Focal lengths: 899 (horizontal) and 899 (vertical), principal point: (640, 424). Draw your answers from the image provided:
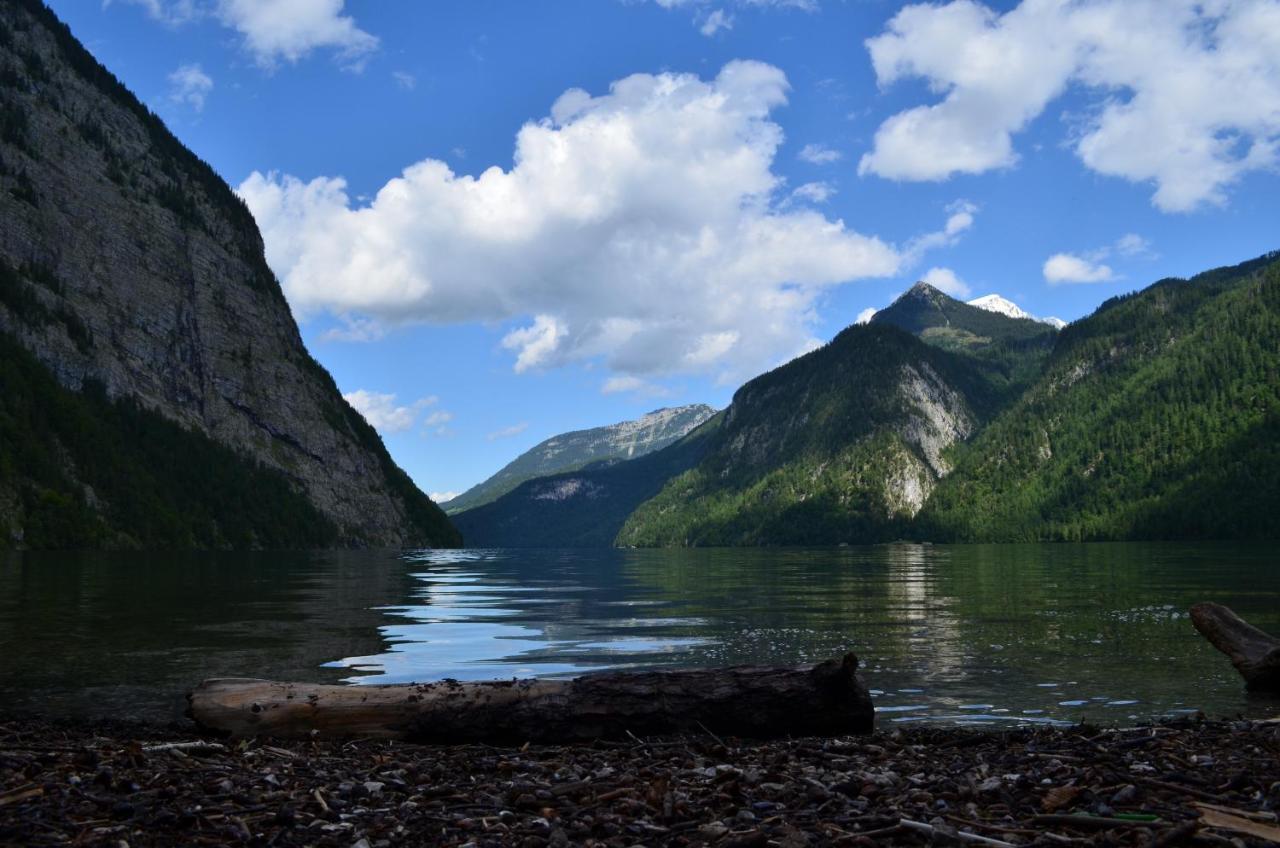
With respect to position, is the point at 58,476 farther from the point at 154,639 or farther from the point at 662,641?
the point at 662,641

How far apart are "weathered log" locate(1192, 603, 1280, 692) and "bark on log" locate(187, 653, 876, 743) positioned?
1065 centimetres

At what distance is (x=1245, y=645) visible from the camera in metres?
21.2

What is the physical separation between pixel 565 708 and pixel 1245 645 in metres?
16.5

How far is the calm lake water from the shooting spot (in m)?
20.6

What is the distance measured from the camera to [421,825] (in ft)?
30.0

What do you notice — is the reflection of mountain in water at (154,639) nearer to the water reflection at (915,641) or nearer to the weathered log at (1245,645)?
the water reflection at (915,641)

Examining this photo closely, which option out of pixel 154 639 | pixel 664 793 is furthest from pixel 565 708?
pixel 154 639

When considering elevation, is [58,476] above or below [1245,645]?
above

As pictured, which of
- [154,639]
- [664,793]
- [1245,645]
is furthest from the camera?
[154,639]

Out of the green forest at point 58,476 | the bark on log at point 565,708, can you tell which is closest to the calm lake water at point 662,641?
the bark on log at point 565,708

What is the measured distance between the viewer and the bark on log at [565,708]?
1583cm

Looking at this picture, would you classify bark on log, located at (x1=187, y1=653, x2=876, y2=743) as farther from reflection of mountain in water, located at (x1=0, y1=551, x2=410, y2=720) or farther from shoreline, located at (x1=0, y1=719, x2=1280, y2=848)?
reflection of mountain in water, located at (x1=0, y1=551, x2=410, y2=720)

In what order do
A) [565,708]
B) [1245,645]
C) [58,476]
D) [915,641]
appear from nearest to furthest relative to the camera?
[565,708]
[1245,645]
[915,641]
[58,476]

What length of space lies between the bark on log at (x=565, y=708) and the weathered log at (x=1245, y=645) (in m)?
10.6
